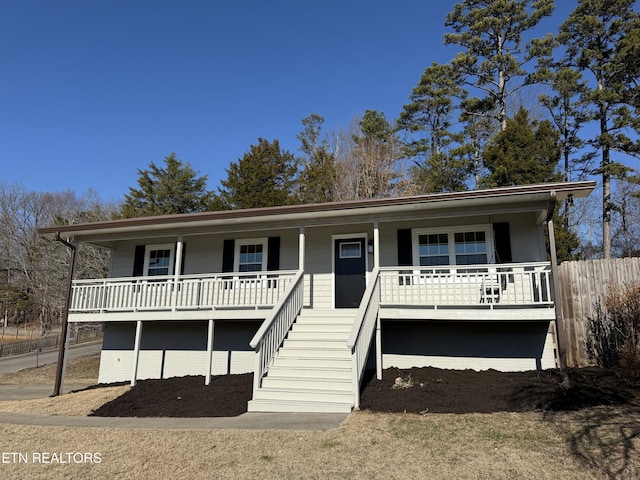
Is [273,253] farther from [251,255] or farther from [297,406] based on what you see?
[297,406]

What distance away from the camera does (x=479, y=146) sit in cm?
2458

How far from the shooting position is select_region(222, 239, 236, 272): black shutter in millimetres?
11945

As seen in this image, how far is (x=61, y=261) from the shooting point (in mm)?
26562

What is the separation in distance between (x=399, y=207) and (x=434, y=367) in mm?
3787

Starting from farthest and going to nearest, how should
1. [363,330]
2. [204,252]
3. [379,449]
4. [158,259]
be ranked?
[158,259] < [204,252] < [363,330] < [379,449]

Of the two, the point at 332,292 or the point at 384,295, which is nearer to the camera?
the point at 384,295

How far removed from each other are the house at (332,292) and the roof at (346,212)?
0.11 feet

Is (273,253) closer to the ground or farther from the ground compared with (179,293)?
farther from the ground

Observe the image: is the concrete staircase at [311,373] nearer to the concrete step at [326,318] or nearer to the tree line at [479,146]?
the concrete step at [326,318]

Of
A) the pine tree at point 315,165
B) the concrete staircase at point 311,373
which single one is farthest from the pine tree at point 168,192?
the concrete staircase at point 311,373

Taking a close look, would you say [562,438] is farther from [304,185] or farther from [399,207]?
[304,185]

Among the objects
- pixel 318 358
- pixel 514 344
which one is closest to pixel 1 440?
pixel 318 358

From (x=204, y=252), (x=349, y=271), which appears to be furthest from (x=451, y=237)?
(x=204, y=252)

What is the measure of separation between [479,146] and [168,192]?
20657 millimetres
